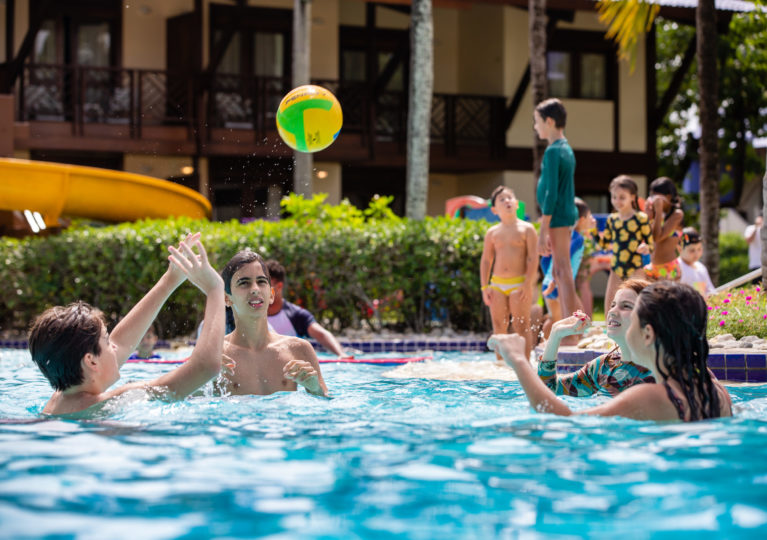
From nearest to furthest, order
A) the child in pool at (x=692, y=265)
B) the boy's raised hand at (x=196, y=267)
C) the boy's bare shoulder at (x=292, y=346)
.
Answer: the boy's raised hand at (x=196, y=267), the boy's bare shoulder at (x=292, y=346), the child in pool at (x=692, y=265)

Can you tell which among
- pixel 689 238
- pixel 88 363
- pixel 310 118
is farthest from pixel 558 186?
pixel 88 363

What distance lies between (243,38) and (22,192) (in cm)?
928

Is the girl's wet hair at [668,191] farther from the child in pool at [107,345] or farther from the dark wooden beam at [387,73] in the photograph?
the dark wooden beam at [387,73]

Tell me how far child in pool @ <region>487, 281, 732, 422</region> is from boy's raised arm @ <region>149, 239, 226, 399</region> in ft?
4.02

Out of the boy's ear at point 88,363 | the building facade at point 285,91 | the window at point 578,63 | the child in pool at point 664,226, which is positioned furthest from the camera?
the window at point 578,63

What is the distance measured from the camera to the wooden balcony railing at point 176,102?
18.3m

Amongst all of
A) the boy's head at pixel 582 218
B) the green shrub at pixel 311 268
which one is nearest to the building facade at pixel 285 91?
the green shrub at pixel 311 268

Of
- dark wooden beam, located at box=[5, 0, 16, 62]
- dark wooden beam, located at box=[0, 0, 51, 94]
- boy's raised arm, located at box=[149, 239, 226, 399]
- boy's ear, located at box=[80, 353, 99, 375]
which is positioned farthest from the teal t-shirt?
dark wooden beam, located at box=[5, 0, 16, 62]

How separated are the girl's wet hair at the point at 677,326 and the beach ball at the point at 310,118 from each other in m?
3.85

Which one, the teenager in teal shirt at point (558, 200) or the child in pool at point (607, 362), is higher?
the teenager in teal shirt at point (558, 200)

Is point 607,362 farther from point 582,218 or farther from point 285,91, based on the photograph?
point 285,91

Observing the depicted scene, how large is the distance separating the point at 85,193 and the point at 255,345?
895cm

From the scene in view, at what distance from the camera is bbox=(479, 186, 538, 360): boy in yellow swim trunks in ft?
28.3

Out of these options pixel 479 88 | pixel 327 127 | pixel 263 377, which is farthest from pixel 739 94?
pixel 263 377
